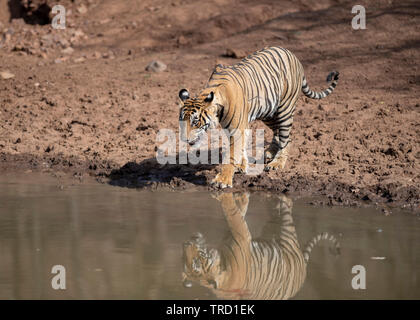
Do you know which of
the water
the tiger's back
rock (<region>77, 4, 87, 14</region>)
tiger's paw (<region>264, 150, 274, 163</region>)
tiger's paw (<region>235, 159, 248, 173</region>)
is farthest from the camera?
rock (<region>77, 4, 87, 14</region>)

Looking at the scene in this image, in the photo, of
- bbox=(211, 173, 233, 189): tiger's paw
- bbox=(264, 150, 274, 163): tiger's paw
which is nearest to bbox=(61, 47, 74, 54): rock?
bbox=(264, 150, 274, 163): tiger's paw

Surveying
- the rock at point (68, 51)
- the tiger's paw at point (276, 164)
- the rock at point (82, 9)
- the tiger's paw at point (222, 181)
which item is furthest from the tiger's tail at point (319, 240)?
the rock at point (82, 9)

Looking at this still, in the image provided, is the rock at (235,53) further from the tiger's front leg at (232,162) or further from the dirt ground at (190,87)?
the tiger's front leg at (232,162)

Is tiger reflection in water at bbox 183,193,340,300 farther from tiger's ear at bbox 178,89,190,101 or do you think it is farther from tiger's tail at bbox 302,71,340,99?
tiger's tail at bbox 302,71,340,99

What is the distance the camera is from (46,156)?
324 inches

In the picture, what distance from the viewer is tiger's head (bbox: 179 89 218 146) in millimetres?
6469

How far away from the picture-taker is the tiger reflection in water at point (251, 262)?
166 inches

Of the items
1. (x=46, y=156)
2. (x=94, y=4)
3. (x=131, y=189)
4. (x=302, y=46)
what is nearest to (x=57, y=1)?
(x=94, y=4)

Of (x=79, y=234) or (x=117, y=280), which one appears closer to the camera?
(x=117, y=280)

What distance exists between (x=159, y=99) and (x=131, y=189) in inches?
125

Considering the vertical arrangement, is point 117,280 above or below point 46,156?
below

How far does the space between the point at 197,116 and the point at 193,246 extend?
1.84 meters

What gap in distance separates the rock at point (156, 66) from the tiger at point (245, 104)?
3.76 meters
